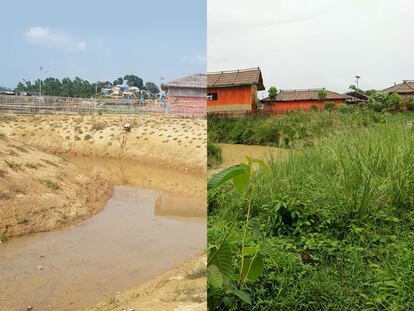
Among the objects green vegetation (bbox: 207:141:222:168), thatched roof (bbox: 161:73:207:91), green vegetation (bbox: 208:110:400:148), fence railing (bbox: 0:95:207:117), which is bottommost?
green vegetation (bbox: 207:141:222:168)

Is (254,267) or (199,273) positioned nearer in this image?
(254,267)

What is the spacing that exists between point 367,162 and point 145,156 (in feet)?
4.83

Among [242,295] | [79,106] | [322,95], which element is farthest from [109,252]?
[322,95]

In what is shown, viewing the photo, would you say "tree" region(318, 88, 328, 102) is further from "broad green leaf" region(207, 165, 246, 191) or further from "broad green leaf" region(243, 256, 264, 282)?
"broad green leaf" region(207, 165, 246, 191)

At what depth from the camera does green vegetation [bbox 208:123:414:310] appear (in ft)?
4.32

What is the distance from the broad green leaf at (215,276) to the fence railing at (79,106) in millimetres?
491

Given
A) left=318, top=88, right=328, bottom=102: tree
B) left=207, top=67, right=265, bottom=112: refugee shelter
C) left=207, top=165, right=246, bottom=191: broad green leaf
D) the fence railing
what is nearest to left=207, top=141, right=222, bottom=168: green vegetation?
left=207, top=67, right=265, bottom=112: refugee shelter

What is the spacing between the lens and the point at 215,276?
25.2 inches

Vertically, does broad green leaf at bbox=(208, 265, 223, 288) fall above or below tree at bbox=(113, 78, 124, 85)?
below

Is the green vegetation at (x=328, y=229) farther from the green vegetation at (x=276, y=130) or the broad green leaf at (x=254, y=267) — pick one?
the green vegetation at (x=276, y=130)

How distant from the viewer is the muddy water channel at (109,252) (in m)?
2.12

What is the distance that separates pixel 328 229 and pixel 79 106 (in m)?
1.24

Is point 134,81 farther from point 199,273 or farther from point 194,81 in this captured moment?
point 199,273

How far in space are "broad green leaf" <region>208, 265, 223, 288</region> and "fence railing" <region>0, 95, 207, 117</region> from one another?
491mm
